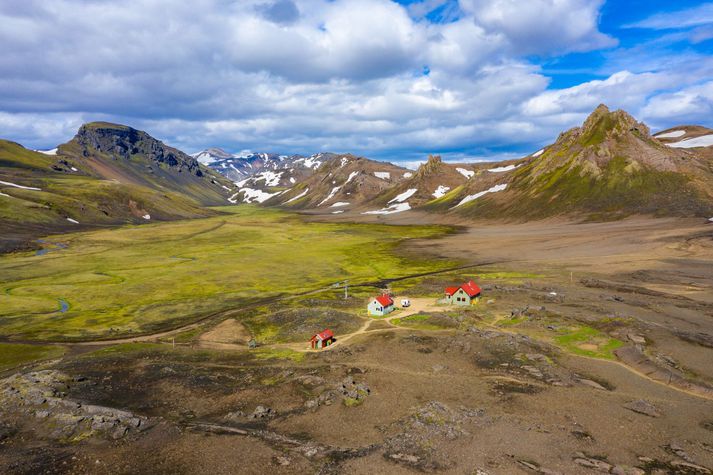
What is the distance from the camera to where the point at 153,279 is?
12838 centimetres

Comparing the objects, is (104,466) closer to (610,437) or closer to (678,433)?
(610,437)

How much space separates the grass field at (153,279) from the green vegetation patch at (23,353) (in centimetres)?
467

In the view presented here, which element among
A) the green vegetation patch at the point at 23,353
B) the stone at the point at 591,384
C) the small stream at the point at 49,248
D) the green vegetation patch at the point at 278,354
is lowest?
the green vegetation patch at the point at 23,353

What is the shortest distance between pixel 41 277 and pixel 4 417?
10386 cm

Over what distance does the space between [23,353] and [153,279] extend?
195ft

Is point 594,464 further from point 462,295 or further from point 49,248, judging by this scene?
point 49,248

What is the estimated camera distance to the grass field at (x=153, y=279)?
88000 mm

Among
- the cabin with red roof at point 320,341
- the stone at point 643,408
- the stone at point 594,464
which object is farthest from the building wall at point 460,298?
the stone at point 594,464

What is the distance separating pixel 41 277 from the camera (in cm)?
13150

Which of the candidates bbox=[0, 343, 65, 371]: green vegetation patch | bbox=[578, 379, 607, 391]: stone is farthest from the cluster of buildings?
bbox=[0, 343, 65, 371]: green vegetation patch

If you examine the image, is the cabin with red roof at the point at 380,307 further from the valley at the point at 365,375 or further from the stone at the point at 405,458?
the stone at the point at 405,458

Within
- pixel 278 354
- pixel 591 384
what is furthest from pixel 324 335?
pixel 591 384

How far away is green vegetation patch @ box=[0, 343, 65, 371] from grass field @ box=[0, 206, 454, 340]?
467 centimetres

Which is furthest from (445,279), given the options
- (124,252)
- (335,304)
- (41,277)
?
(124,252)
